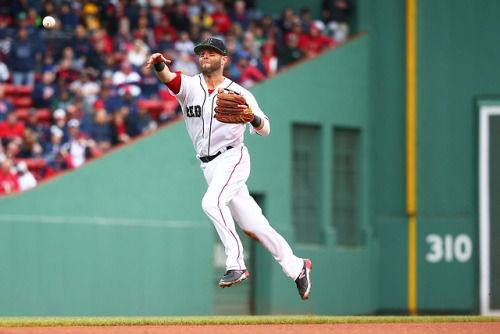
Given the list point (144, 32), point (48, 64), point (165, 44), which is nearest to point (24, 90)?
point (48, 64)

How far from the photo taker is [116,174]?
1399 centimetres

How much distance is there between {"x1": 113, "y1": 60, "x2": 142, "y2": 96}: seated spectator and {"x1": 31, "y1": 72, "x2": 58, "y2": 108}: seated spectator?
0.98 m

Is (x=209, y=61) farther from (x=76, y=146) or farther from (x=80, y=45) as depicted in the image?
(x=80, y=45)

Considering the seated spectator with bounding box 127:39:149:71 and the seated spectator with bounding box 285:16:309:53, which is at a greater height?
the seated spectator with bounding box 285:16:309:53

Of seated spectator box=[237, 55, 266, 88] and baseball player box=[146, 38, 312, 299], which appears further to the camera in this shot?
seated spectator box=[237, 55, 266, 88]

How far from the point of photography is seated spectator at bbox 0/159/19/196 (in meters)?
13.3

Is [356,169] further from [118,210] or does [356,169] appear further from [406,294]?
[118,210]

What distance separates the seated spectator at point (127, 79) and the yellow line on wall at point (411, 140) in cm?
474

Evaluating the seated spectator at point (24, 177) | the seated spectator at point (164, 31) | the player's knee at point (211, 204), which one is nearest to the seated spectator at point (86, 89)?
the seated spectator at point (24, 177)

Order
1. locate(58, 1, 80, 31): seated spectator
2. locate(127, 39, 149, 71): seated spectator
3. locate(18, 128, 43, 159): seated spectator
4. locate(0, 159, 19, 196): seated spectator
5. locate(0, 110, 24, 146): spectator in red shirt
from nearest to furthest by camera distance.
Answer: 1. locate(0, 159, 19, 196): seated spectator
2. locate(18, 128, 43, 159): seated spectator
3. locate(0, 110, 24, 146): spectator in red shirt
4. locate(127, 39, 149, 71): seated spectator
5. locate(58, 1, 80, 31): seated spectator

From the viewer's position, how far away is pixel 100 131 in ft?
46.6

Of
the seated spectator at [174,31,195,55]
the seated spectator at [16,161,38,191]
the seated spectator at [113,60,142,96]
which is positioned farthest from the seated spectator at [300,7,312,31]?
the seated spectator at [16,161,38,191]

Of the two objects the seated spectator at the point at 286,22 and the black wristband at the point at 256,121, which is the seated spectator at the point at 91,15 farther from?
the black wristband at the point at 256,121

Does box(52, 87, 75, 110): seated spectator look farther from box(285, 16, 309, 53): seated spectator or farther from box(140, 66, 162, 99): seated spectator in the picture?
box(285, 16, 309, 53): seated spectator
